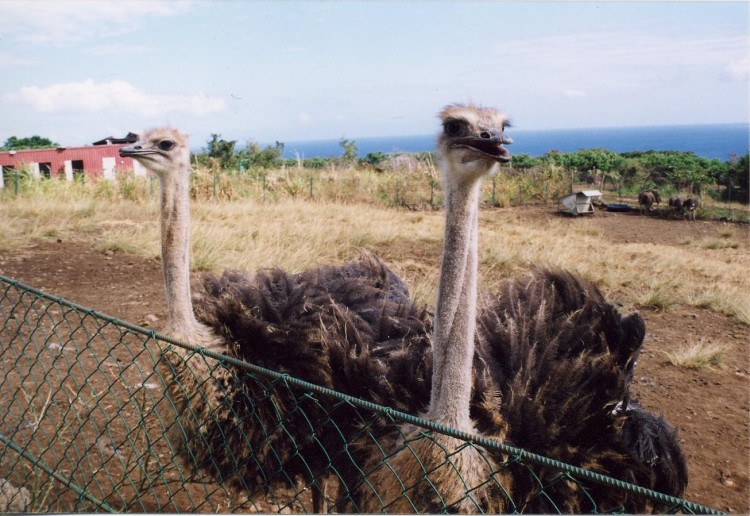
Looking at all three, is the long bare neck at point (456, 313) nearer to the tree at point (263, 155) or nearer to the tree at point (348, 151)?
the tree at point (263, 155)

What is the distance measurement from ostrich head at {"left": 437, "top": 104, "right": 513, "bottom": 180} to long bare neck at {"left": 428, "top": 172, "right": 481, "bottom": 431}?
6cm

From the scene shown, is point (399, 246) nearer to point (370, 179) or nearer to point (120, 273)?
point (120, 273)

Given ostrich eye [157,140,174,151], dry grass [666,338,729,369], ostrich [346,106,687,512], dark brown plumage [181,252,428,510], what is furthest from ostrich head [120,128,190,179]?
dry grass [666,338,729,369]

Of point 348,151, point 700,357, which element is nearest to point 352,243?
point 700,357

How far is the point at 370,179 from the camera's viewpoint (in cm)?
1326

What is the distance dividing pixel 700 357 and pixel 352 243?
11.5 feet

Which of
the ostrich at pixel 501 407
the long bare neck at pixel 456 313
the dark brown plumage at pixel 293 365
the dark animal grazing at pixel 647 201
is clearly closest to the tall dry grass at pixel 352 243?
the dark brown plumage at pixel 293 365

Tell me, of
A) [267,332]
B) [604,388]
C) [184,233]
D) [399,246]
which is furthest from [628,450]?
[399,246]

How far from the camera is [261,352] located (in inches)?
103

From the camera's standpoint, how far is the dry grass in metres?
4.06

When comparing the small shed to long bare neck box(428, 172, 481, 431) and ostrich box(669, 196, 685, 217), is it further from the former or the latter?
long bare neck box(428, 172, 481, 431)

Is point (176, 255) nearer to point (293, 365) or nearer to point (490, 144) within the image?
point (293, 365)

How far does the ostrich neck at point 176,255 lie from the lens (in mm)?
2562

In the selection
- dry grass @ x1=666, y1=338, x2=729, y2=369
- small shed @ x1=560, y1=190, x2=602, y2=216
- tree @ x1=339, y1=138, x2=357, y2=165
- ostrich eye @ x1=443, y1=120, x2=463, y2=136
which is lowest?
small shed @ x1=560, y1=190, x2=602, y2=216
